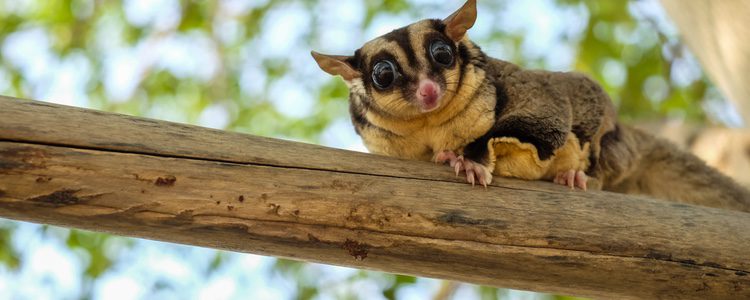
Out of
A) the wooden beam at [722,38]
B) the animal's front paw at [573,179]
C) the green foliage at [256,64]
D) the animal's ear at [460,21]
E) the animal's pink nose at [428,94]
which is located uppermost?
the green foliage at [256,64]

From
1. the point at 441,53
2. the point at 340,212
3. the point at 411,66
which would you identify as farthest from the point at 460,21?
the point at 340,212

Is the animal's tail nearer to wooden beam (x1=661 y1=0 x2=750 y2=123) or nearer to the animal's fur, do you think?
the animal's fur

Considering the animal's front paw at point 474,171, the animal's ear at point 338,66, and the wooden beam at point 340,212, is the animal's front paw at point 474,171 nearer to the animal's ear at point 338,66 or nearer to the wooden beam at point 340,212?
the wooden beam at point 340,212

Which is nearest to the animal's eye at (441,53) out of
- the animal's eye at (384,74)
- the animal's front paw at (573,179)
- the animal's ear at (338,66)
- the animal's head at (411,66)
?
the animal's head at (411,66)

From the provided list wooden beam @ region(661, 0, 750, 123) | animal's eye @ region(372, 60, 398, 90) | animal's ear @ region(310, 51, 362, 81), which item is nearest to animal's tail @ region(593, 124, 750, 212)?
wooden beam @ region(661, 0, 750, 123)

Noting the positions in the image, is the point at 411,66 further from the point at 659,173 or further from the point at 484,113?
the point at 659,173
